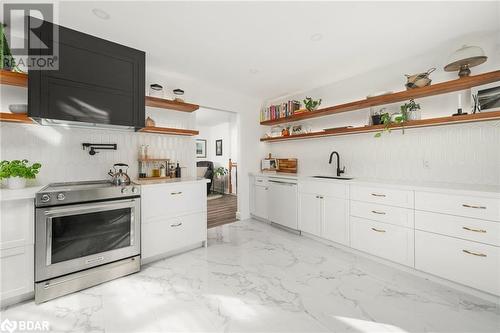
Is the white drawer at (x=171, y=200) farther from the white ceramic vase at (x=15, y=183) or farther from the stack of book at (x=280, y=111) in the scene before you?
the stack of book at (x=280, y=111)

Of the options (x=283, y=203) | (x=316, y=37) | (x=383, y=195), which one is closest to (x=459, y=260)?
(x=383, y=195)

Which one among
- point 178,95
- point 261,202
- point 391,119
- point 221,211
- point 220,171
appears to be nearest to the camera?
point 391,119

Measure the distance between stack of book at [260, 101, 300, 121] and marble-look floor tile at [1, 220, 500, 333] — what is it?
249cm

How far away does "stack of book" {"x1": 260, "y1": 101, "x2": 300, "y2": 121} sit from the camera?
12.4 ft

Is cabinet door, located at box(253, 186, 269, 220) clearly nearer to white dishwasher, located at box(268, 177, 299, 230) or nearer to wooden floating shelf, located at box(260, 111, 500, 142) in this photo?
white dishwasher, located at box(268, 177, 299, 230)

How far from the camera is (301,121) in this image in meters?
3.98

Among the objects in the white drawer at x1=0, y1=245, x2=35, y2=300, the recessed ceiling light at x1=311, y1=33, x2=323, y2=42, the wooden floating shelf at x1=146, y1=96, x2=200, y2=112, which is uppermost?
the recessed ceiling light at x1=311, y1=33, x2=323, y2=42

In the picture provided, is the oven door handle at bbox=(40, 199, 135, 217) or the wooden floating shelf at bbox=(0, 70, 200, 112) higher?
the wooden floating shelf at bbox=(0, 70, 200, 112)

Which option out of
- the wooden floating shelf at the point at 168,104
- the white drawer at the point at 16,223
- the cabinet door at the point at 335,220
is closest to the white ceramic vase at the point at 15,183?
the white drawer at the point at 16,223

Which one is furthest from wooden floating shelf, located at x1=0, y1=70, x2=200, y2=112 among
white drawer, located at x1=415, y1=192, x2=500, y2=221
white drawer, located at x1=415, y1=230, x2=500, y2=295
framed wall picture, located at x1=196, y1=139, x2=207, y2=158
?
framed wall picture, located at x1=196, y1=139, x2=207, y2=158

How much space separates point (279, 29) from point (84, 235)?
2.69 m

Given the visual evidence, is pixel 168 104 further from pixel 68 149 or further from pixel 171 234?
pixel 171 234

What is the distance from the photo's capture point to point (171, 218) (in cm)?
254

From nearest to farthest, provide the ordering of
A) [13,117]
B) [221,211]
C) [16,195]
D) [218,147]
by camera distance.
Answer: [16,195], [13,117], [221,211], [218,147]
